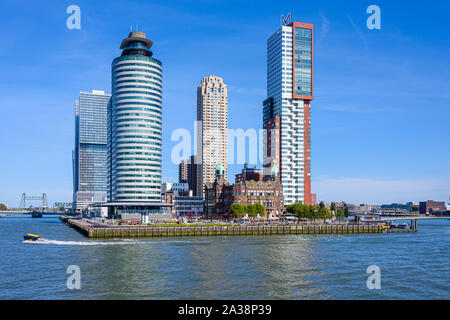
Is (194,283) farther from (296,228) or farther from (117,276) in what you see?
(296,228)

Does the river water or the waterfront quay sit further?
the waterfront quay

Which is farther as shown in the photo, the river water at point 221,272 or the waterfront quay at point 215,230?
the waterfront quay at point 215,230

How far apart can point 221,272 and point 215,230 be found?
80.9m

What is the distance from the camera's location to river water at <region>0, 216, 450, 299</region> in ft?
191

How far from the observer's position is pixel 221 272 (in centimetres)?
7194

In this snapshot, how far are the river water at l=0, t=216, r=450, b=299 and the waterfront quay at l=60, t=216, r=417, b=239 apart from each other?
28.2 m

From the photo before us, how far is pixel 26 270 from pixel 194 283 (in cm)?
3255

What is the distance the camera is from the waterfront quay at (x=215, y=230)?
140850 mm

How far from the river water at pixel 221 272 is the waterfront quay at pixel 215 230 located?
28190 mm

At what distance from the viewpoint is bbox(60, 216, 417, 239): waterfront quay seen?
141m
